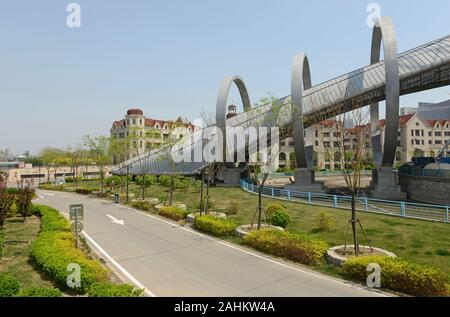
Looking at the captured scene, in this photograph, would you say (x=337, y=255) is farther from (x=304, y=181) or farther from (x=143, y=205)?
(x=304, y=181)

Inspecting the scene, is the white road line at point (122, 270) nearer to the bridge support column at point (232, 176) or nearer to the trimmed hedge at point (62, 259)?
the trimmed hedge at point (62, 259)

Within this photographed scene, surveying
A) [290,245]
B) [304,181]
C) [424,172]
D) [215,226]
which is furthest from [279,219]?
[424,172]

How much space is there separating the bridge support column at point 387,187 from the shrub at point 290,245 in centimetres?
1946

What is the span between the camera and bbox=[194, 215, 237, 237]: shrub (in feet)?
51.6

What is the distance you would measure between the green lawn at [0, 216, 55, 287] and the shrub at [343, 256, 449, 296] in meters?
9.51

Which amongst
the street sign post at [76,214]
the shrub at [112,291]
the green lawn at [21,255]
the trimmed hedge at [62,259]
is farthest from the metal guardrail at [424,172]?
the green lawn at [21,255]

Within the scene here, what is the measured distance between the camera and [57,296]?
25.5 feet

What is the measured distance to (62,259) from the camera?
10.4 meters

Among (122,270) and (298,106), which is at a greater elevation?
(298,106)

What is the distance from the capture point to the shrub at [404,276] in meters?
8.45

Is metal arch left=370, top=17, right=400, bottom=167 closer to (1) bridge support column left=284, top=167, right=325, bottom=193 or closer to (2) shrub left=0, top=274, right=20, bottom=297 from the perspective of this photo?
(1) bridge support column left=284, top=167, right=325, bottom=193

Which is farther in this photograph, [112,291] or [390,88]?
[390,88]

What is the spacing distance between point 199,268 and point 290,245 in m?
3.58
